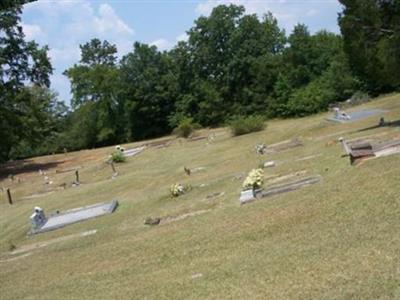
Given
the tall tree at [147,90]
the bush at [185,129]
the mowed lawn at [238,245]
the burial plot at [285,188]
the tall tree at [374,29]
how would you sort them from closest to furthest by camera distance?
the mowed lawn at [238,245] → the burial plot at [285,188] → the tall tree at [374,29] → the bush at [185,129] → the tall tree at [147,90]

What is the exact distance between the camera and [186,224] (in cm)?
1145

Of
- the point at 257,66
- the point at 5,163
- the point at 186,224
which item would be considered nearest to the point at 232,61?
the point at 257,66

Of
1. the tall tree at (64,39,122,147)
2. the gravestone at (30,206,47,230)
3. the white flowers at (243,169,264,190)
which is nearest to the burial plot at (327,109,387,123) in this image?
the white flowers at (243,169,264,190)

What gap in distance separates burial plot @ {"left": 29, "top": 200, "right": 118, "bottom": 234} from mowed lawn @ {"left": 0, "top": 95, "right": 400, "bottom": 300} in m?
0.44

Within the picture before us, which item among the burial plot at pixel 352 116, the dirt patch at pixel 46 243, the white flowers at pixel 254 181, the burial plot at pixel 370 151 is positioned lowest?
the dirt patch at pixel 46 243

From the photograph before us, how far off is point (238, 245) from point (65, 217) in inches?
374

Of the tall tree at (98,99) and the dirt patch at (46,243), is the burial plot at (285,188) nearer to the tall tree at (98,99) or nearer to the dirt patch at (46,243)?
the dirt patch at (46,243)

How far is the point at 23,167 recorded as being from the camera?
139 feet

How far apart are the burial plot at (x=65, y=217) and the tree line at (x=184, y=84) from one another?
24.1m

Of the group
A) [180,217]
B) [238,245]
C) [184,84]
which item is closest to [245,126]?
[184,84]

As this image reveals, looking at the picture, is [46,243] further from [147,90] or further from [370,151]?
[147,90]

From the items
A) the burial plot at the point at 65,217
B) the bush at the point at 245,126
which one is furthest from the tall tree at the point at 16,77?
the burial plot at the point at 65,217

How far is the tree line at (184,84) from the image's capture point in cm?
4156

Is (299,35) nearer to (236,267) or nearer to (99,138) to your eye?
(99,138)
